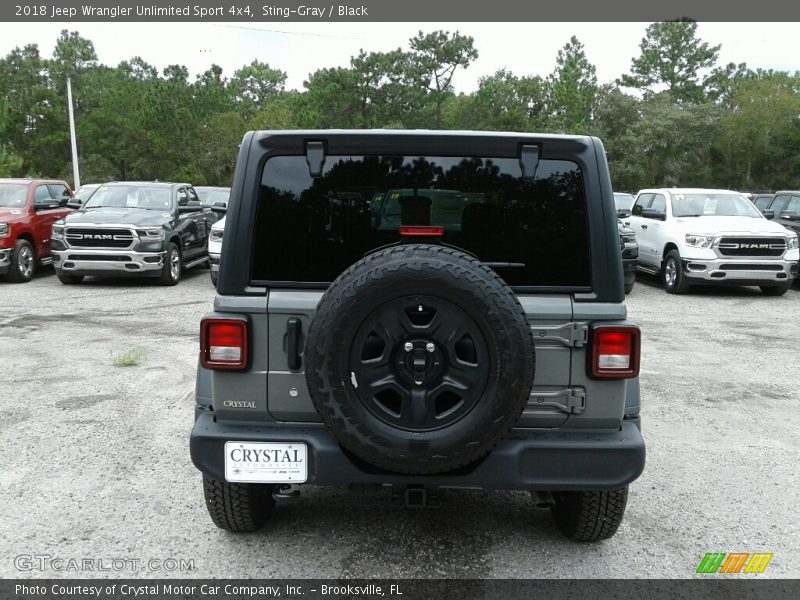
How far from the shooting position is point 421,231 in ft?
10.1

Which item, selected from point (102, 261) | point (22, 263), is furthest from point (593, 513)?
point (22, 263)

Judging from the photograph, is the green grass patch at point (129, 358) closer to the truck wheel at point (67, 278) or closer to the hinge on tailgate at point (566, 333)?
the hinge on tailgate at point (566, 333)

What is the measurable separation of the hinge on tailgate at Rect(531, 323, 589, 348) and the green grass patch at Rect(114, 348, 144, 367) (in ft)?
17.1

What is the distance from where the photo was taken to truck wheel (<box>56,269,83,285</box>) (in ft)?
41.4

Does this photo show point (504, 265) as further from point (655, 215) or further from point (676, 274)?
point (655, 215)

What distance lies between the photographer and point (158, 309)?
10.6 meters

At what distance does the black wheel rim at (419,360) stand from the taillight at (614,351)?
57 cm

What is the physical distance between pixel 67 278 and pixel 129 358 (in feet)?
22.6

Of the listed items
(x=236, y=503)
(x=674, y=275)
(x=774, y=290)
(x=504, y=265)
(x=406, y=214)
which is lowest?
(x=774, y=290)

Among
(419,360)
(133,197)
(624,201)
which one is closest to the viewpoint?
(419,360)

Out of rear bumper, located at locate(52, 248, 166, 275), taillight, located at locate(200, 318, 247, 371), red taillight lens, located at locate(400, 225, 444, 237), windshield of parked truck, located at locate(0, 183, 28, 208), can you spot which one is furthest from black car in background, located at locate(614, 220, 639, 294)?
windshield of parked truck, located at locate(0, 183, 28, 208)

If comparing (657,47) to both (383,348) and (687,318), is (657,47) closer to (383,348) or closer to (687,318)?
(687,318)

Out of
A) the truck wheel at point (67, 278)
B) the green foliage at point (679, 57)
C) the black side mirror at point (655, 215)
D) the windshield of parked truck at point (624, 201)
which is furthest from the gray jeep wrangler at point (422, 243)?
the green foliage at point (679, 57)

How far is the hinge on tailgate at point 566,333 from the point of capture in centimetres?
306
